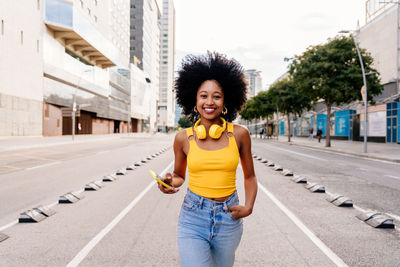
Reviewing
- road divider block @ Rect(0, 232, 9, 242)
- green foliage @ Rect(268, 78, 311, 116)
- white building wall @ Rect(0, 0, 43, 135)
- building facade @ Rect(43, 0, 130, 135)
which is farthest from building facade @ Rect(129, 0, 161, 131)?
road divider block @ Rect(0, 232, 9, 242)

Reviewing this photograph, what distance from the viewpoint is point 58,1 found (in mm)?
40188

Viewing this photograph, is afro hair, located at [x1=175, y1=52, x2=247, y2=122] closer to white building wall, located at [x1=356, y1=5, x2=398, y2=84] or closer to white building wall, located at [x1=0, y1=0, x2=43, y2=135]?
white building wall, located at [x1=0, y1=0, x2=43, y2=135]

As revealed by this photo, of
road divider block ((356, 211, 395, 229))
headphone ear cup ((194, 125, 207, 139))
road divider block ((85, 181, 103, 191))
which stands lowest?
road divider block ((85, 181, 103, 191))

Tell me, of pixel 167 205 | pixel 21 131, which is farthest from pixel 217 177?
pixel 21 131

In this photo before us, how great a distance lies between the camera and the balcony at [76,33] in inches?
1575

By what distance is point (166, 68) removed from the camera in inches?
6501

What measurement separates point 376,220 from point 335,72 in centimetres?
2354

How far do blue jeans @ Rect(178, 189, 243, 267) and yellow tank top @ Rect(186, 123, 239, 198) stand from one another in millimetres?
62

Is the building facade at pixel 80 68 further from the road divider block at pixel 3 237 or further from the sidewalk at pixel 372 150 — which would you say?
the road divider block at pixel 3 237

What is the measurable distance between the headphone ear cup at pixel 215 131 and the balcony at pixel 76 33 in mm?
43404

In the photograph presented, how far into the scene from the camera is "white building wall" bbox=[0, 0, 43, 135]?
30641 mm

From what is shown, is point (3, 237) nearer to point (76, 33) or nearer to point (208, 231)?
point (208, 231)

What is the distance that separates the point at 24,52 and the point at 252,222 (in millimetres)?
36140

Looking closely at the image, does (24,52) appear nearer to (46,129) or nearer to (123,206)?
(46,129)
